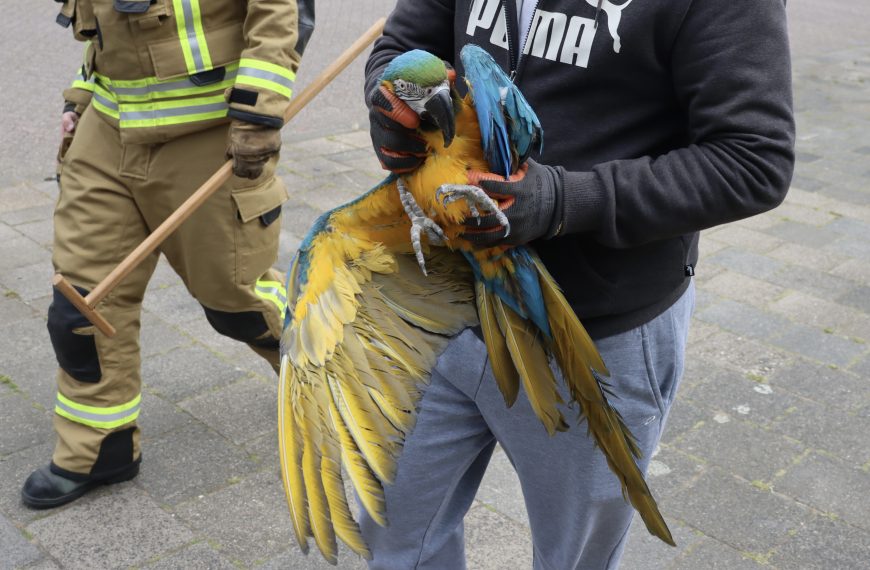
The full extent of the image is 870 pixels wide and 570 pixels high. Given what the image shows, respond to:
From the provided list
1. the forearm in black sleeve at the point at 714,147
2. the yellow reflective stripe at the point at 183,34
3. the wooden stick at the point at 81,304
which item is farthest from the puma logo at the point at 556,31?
the wooden stick at the point at 81,304

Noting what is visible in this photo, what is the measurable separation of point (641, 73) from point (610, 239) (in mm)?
281

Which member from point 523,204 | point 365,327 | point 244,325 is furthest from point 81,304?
point 523,204

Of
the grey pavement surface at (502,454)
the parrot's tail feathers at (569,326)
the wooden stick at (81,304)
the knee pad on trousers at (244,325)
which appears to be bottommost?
the grey pavement surface at (502,454)

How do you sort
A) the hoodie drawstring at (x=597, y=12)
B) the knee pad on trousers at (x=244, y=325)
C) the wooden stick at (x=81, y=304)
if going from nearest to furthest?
1. the hoodie drawstring at (x=597, y=12)
2. the wooden stick at (x=81, y=304)
3. the knee pad on trousers at (x=244, y=325)

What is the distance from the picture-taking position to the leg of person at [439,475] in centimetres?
181

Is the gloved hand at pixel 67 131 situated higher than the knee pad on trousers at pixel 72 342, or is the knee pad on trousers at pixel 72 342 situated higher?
the gloved hand at pixel 67 131

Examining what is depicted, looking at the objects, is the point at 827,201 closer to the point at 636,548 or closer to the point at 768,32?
the point at 636,548

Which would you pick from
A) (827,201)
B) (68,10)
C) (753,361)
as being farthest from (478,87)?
(827,201)

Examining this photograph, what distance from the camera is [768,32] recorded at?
1421mm

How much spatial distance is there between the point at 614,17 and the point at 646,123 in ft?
0.64

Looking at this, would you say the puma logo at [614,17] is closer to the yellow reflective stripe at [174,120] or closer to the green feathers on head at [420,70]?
the green feathers on head at [420,70]

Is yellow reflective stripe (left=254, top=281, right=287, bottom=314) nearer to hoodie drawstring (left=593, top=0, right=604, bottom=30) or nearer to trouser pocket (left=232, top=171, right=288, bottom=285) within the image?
trouser pocket (left=232, top=171, right=288, bottom=285)

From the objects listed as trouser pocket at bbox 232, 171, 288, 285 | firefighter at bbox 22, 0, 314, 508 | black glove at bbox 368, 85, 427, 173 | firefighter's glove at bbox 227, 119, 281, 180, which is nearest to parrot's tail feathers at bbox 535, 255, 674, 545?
black glove at bbox 368, 85, 427, 173

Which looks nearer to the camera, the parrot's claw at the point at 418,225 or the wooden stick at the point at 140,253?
the parrot's claw at the point at 418,225
